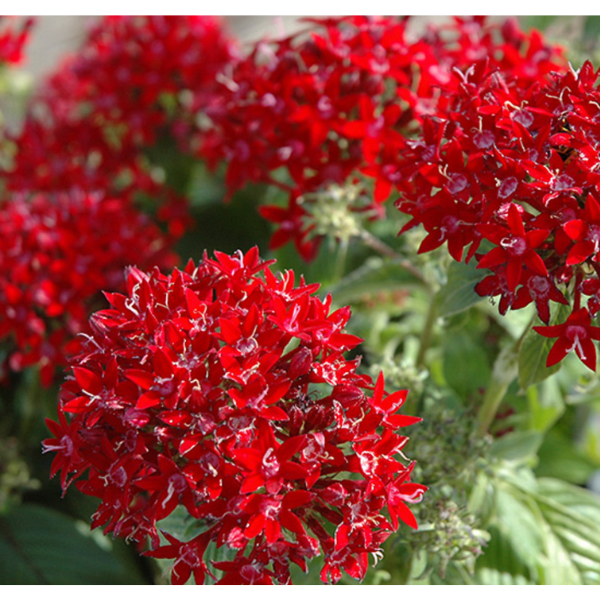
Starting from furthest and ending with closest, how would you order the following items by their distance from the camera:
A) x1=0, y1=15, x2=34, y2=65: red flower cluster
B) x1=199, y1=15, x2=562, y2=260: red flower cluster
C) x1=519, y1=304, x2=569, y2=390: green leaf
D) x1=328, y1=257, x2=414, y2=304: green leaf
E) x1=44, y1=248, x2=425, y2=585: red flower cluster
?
x1=0, y1=15, x2=34, y2=65: red flower cluster < x1=328, y1=257, x2=414, y2=304: green leaf < x1=199, y1=15, x2=562, y2=260: red flower cluster < x1=519, y1=304, x2=569, y2=390: green leaf < x1=44, y1=248, x2=425, y2=585: red flower cluster

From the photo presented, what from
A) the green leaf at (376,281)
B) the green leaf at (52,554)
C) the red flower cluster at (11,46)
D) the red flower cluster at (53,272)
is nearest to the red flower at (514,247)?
the green leaf at (376,281)

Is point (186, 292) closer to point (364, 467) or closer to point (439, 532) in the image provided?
point (364, 467)

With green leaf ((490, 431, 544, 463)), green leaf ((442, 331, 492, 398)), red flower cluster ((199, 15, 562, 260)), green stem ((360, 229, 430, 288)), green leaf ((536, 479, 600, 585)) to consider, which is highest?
red flower cluster ((199, 15, 562, 260))

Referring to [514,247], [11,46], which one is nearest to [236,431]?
[514,247]

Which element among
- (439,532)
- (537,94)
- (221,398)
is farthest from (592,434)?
(221,398)

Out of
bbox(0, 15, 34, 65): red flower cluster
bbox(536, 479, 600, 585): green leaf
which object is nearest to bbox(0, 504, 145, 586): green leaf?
bbox(536, 479, 600, 585): green leaf

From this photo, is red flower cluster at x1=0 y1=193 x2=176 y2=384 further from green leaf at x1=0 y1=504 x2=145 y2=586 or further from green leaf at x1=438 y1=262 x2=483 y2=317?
green leaf at x1=438 y1=262 x2=483 y2=317

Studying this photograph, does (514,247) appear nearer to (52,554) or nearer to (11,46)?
(52,554)

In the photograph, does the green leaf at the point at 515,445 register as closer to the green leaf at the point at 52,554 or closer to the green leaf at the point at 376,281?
the green leaf at the point at 376,281
